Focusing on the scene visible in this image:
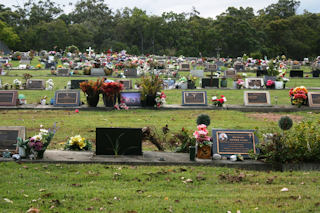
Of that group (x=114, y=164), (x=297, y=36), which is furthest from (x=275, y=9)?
(x=114, y=164)

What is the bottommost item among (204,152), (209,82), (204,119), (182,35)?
(204,152)

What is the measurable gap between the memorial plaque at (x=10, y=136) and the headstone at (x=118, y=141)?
159cm

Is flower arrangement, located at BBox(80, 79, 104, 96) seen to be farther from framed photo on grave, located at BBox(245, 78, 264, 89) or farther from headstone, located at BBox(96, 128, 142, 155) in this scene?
framed photo on grave, located at BBox(245, 78, 264, 89)

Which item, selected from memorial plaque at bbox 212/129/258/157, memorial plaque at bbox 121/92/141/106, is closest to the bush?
memorial plaque at bbox 212/129/258/157

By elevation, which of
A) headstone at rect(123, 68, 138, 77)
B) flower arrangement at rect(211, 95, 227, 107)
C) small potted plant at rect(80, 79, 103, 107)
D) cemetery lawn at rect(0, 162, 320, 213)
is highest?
headstone at rect(123, 68, 138, 77)

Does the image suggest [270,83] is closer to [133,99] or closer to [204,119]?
[133,99]

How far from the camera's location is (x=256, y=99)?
18.6 m

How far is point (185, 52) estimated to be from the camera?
73.2 metres

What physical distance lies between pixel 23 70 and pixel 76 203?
3661cm

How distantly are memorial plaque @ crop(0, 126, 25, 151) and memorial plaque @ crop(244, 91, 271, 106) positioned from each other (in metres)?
11.7

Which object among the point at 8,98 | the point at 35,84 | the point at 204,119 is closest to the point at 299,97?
the point at 204,119

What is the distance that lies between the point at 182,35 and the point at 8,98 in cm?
6272

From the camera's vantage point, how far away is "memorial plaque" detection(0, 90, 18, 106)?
17.7 meters

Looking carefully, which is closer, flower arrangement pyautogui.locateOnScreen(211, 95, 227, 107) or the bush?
the bush
